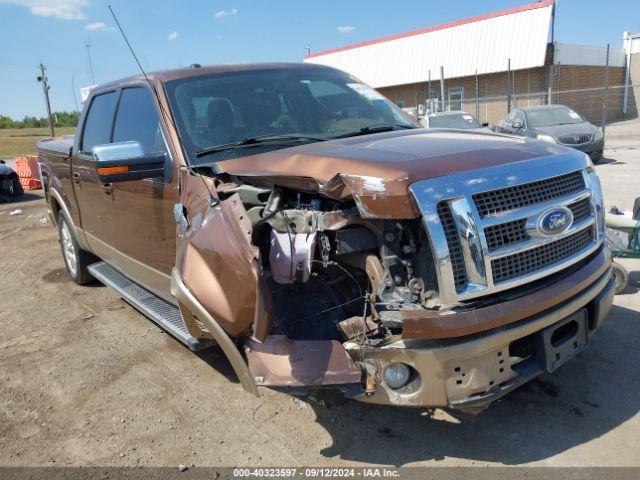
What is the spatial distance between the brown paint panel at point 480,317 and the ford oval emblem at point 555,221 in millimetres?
285

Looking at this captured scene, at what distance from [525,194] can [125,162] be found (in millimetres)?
2306

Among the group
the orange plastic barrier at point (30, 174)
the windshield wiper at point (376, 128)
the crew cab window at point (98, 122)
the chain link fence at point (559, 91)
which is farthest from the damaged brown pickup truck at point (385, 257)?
the chain link fence at point (559, 91)

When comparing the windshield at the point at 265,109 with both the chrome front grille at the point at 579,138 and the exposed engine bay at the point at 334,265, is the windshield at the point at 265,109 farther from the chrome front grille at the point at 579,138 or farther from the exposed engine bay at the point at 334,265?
the chrome front grille at the point at 579,138

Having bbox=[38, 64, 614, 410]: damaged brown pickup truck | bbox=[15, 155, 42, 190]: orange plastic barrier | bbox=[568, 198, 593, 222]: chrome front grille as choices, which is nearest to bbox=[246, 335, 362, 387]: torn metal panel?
bbox=[38, 64, 614, 410]: damaged brown pickup truck

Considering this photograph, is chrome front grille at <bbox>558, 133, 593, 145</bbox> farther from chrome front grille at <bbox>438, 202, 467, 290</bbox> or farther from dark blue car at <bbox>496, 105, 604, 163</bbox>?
chrome front grille at <bbox>438, 202, 467, 290</bbox>

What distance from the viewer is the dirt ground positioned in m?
2.97

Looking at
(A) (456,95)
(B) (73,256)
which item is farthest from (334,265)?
(A) (456,95)

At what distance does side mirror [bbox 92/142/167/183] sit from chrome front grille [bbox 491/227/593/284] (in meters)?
2.20

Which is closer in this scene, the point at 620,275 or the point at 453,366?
the point at 453,366

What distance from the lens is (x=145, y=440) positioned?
3279 millimetres

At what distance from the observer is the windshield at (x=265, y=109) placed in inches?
146

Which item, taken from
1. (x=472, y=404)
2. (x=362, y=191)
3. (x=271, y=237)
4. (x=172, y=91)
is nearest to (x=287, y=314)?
(x=271, y=237)

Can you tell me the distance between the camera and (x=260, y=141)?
363cm

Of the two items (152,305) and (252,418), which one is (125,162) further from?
(252,418)
